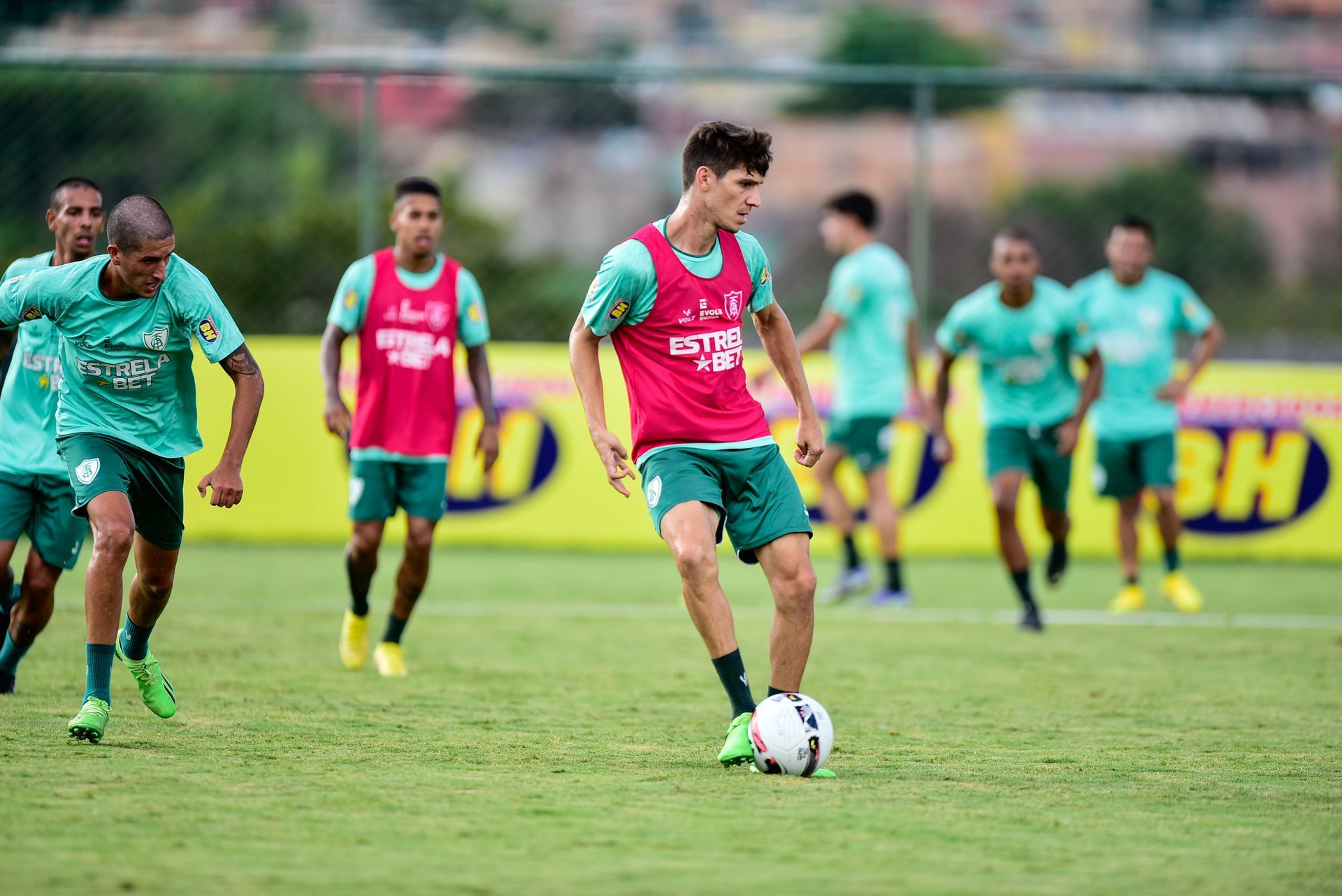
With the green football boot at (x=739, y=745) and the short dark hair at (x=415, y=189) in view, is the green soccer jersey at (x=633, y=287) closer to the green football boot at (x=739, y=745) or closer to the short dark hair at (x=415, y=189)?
the green football boot at (x=739, y=745)

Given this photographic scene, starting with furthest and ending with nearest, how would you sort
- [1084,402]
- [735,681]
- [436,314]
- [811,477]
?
1. [811,477]
2. [1084,402]
3. [436,314]
4. [735,681]

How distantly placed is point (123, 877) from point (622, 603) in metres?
6.99

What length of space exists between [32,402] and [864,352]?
5.97 metres

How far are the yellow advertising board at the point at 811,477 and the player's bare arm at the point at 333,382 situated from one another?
5.62 meters

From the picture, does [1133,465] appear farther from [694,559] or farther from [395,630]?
[694,559]

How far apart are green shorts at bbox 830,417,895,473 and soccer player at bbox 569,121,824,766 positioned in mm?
5263

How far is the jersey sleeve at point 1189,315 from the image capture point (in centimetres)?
1129

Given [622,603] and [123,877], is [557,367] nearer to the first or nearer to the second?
[622,603]

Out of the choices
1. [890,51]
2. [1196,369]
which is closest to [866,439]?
[1196,369]

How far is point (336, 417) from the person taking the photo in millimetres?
7773

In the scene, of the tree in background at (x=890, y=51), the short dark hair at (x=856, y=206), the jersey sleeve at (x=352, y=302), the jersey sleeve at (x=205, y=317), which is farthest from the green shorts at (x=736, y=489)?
the tree in background at (x=890, y=51)

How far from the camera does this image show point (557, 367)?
14.0 m

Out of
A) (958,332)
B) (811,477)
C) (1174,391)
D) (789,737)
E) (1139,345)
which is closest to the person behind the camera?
(789,737)

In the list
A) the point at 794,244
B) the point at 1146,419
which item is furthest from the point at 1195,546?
the point at 794,244
